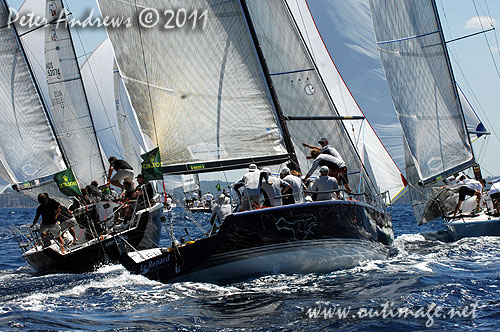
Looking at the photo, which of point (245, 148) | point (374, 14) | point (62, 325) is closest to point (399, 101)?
point (374, 14)

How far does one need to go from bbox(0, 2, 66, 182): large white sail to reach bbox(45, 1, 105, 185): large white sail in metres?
3.00

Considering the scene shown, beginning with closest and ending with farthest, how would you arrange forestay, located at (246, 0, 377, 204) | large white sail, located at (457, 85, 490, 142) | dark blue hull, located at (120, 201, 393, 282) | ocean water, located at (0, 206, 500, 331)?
ocean water, located at (0, 206, 500, 331), dark blue hull, located at (120, 201, 393, 282), forestay, located at (246, 0, 377, 204), large white sail, located at (457, 85, 490, 142)

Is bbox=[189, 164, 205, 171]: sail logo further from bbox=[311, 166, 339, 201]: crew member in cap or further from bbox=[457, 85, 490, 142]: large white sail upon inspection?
bbox=[457, 85, 490, 142]: large white sail

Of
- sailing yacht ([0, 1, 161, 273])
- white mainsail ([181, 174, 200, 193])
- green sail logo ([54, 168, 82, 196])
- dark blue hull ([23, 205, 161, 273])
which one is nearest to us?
dark blue hull ([23, 205, 161, 273])

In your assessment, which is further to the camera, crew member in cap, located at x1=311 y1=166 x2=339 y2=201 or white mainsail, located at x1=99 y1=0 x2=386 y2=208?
white mainsail, located at x1=99 y1=0 x2=386 y2=208

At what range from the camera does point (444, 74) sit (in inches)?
732

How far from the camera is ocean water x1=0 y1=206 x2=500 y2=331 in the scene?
8039mm

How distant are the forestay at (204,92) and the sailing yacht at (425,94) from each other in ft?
21.6

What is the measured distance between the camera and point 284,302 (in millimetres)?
9070

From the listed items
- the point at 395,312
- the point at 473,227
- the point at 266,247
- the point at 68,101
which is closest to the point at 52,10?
the point at 68,101

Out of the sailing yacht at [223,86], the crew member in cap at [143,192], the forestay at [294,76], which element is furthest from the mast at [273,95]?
the crew member in cap at [143,192]

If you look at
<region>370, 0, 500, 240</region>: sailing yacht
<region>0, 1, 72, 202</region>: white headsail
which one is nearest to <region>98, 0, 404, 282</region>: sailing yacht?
<region>370, 0, 500, 240</region>: sailing yacht

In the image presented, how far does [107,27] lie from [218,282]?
18.1ft

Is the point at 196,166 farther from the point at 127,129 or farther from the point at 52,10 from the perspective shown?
the point at 127,129
